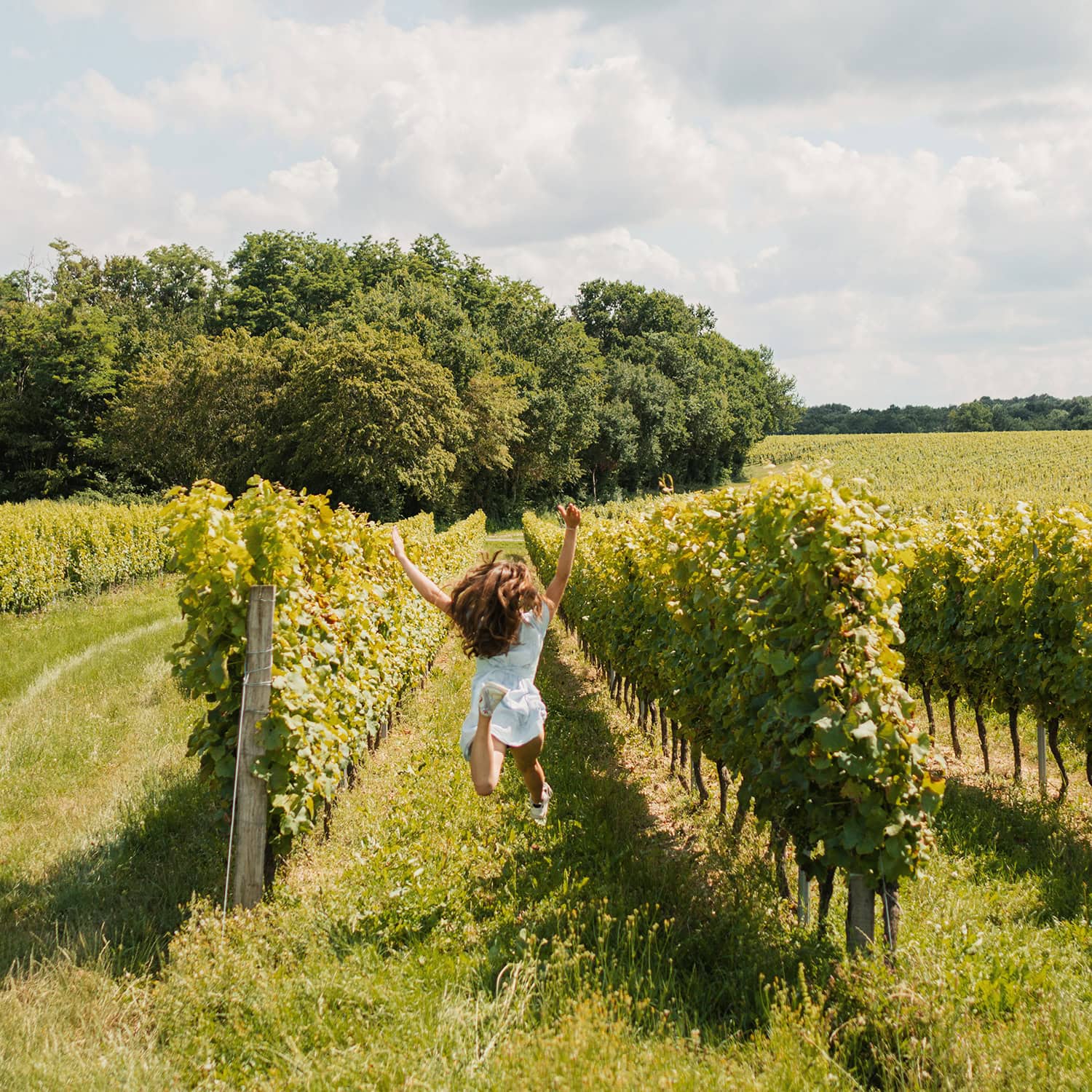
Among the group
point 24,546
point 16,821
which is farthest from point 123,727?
point 24,546

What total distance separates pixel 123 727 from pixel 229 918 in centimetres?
487

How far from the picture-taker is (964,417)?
11050 centimetres

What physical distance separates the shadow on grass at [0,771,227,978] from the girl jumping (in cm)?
173

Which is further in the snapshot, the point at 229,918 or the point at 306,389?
the point at 306,389

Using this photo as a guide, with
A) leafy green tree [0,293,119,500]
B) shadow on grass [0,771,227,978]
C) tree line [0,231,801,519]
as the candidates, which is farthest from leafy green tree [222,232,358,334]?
shadow on grass [0,771,227,978]

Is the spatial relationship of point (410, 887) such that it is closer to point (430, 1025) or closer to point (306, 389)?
point (430, 1025)

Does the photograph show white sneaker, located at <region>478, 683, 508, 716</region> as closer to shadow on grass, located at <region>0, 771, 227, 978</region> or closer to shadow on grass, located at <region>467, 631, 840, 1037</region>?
shadow on grass, located at <region>467, 631, 840, 1037</region>

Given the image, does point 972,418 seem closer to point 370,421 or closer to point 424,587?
point 370,421

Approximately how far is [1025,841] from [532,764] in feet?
12.1

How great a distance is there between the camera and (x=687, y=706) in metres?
6.24

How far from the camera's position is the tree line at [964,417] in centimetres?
10450

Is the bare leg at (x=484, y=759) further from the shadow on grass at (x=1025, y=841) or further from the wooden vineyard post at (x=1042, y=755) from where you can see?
the wooden vineyard post at (x=1042, y=755)

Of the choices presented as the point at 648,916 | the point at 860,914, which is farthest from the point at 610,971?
the point at 860,914

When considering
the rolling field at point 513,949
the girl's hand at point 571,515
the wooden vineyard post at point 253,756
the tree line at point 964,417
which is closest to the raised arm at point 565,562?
the girl's hand at point 571,515
